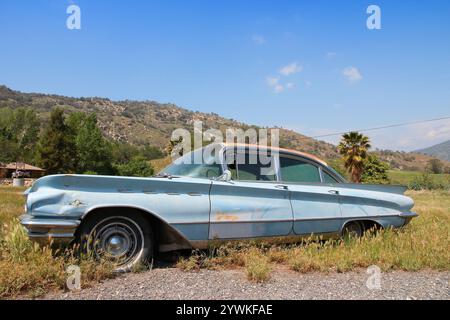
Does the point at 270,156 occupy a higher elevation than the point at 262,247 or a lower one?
higher

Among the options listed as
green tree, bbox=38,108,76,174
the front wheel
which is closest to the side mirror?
the front wheel

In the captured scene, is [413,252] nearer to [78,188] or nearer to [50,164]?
[78,188]

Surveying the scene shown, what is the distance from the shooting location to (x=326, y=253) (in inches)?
184

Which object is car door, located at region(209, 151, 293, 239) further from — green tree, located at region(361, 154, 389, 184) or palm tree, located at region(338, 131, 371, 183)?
green tree, located at region(361, 154, 389, 184)

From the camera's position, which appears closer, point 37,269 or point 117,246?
point 37,269

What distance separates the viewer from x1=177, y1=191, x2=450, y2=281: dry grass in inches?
169

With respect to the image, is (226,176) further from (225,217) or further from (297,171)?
(297,171)

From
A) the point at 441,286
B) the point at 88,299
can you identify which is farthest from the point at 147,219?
the point at 441,286

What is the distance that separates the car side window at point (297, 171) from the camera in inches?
206

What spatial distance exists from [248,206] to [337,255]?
1.30 m

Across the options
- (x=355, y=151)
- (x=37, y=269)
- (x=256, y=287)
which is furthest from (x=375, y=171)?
(x=37, y=269)

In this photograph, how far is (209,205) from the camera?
4258 millimetres

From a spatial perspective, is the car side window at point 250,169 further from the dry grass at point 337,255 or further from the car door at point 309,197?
the dry grass at point 337,255
